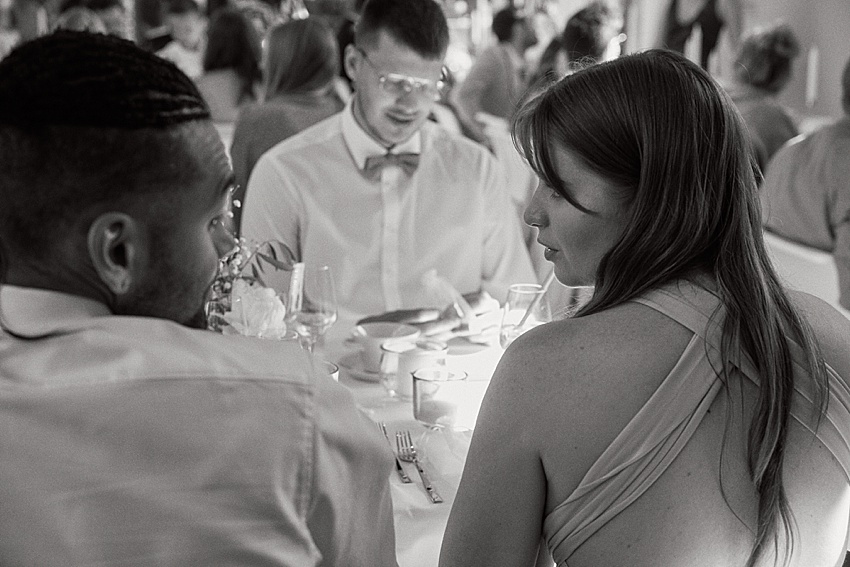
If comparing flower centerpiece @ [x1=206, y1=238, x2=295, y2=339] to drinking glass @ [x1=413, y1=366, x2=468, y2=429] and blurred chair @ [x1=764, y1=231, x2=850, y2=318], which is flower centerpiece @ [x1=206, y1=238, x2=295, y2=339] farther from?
blurred chair @ [x1=764, y1=231, x2=850, y2=318]

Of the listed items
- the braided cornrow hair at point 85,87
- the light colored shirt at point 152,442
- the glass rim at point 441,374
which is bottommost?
the glass rim at point 441,374

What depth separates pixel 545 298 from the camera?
2.32 meters

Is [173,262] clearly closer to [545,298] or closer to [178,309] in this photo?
→ [178,309]

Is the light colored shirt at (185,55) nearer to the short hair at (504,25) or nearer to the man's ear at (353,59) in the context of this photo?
the short hair at (504,25)

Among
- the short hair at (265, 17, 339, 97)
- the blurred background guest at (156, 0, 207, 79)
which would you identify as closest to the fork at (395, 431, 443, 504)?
the short hair at (265, 17, 339, 97)

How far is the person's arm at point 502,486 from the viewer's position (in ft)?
4.20

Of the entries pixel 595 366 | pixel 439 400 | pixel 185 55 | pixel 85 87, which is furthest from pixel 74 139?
pixel 185 55

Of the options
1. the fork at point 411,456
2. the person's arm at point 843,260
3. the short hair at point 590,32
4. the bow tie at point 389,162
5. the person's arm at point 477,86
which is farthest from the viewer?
the person's arm at point 477,86

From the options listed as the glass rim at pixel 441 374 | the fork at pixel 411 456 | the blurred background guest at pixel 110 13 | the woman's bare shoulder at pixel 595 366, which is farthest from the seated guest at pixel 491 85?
the woman's bare shoulder at pixel 595 366

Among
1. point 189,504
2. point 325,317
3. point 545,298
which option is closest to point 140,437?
point 189,504

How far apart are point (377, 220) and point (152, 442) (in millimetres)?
2220

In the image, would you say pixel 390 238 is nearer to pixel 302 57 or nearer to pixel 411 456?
pixel 411 456

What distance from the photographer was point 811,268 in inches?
157

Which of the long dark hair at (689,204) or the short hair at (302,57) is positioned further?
the short hair at (302,57)
